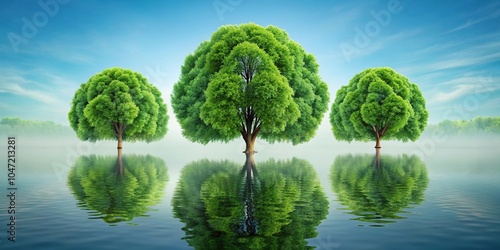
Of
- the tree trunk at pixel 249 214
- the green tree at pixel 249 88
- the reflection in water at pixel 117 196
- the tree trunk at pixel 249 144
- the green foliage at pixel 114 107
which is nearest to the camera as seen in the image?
the tree trunk at pixel 249 214

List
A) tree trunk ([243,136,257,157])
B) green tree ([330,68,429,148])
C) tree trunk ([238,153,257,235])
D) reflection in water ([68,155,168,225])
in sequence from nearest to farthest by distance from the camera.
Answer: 1. tree trunk ([238,153,257,235])
2. reflection in water ([68,155,168,225])
3. tree trunk ([243,136,257,157])
4. green tree ([330,68,429,148])

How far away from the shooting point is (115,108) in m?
66.7

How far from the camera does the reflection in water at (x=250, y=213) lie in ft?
33.8

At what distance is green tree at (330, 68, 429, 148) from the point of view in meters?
67.7

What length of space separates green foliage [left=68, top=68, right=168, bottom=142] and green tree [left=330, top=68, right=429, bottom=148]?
36632 mm

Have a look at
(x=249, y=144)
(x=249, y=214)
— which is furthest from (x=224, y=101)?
(x=249, y=214)

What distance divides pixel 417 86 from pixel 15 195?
7530cm

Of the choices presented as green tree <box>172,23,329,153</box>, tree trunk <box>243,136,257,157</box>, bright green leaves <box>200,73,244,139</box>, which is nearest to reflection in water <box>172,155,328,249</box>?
bright green leaves <box>200,73,244,139</box>

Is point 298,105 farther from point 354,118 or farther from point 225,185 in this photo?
point 225,185

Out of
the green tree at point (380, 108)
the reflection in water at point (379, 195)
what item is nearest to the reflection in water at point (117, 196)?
the reflection in water at point (379, 195)

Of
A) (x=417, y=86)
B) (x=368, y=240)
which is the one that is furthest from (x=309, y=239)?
(x=417, y=86)

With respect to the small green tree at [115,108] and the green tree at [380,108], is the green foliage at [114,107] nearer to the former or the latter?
the small green tree at [115,108]

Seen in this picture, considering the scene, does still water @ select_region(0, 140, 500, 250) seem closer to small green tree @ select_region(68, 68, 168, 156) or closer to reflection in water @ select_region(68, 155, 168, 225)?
reflection in water @ select_region(68, 155, 168, 225)

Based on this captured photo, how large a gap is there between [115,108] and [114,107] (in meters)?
0.96
